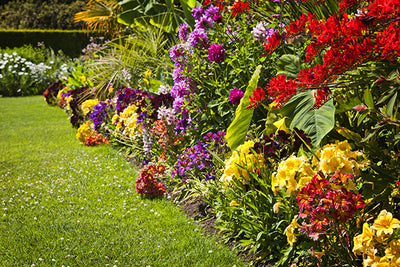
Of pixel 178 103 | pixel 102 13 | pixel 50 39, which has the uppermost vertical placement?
pixel 178 103

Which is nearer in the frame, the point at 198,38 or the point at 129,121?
the point at 198,38

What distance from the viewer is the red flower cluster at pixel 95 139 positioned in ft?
21.5

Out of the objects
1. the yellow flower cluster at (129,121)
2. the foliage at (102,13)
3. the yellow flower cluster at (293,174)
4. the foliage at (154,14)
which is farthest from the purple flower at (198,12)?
the foliage at (102,13)

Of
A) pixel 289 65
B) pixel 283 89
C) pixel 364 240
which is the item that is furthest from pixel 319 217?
pixel 289 65

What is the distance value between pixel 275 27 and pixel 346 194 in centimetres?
209

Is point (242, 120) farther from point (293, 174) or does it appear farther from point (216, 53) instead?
point (293, 174)

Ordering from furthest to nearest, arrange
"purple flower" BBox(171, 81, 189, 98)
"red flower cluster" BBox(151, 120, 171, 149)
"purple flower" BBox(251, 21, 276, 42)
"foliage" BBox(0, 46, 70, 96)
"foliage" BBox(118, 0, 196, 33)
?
"foliage" BBox(0, 46, 70, 96), "foliage" BBox(118, 0, 196, 33), "red flower cluster" BBox(151, 120, 171, 149), "purple flower" BBox(171, 81, 189, 98), "purple flower" BBox(251, 21, 276, 42)

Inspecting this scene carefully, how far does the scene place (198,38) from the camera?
161 inches

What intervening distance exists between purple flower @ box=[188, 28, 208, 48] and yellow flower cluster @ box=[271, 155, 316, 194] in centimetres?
198

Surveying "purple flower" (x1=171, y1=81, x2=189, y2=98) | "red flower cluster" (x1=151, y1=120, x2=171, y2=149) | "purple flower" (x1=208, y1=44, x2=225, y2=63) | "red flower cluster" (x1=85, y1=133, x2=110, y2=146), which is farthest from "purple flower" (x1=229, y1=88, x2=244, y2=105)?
"red flower cluster" (x1=85, y1=133, x2=110, y2=146)

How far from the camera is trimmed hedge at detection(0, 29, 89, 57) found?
20.3m

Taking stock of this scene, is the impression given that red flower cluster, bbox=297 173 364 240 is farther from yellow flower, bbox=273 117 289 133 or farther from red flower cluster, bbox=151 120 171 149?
red flower cluster, bbox=151 120 171 149

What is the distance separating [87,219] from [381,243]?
95.2 inches

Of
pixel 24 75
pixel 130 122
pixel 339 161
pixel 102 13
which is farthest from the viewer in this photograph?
pixel 24 75
